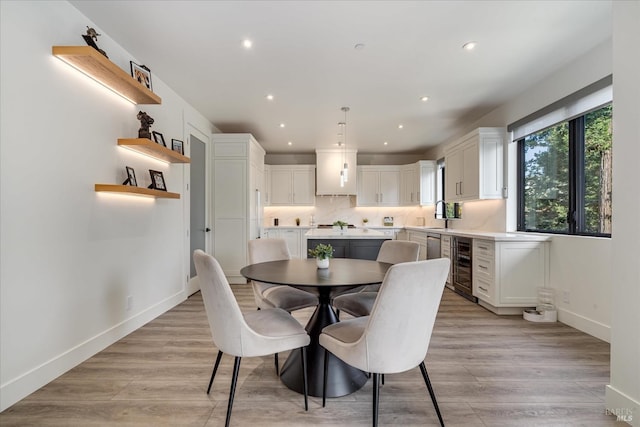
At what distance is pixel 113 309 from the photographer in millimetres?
2684

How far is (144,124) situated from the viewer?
2928mm

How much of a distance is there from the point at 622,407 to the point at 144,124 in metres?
4.06

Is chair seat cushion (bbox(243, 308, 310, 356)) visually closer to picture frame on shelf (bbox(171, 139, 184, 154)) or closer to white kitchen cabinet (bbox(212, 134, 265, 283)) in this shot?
picture frame on shelf (bbox(171, 139, 184, 154))

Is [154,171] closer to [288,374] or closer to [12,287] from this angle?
[12,287]

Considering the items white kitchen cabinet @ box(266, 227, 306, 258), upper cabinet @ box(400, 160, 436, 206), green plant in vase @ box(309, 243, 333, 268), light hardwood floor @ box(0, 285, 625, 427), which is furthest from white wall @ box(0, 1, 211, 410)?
upper cabinet @ box(400, 160, 436, 206)

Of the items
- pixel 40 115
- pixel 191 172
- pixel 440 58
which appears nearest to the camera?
pixel 40 115

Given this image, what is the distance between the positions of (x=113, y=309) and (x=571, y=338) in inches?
164

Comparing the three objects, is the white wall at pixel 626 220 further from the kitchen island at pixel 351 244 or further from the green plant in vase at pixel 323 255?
the kitchen island at pixel 351 244

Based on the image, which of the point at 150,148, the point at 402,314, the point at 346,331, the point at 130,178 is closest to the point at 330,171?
the point at 150,148

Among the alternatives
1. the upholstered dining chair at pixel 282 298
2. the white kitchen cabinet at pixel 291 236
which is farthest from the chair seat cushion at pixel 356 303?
the white kitchen cabinet at pixel 291 236

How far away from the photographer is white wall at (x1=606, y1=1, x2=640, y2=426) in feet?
5.20

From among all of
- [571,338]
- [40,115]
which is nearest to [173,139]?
[40,115]

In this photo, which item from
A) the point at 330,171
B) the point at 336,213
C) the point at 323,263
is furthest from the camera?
the point at 336,213

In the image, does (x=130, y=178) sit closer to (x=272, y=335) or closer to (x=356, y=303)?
(x=272, y=335)
